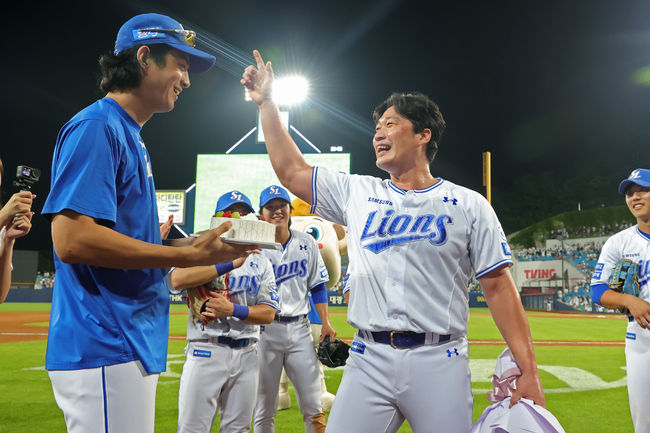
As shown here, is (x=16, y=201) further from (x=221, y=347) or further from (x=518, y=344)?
(x=518, y=344)

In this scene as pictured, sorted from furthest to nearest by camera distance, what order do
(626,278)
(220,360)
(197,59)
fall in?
(626,278)
(220,360)
(197,59)

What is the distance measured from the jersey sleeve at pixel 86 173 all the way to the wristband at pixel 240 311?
86.8 inches

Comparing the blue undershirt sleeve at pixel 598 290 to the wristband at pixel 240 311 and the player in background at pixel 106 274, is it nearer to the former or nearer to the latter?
the wristband at pixel 240 311

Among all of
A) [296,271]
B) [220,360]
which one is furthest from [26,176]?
[296,271]

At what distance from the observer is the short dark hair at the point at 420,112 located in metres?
2.74

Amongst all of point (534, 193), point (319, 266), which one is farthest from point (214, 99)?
point (534, 193)

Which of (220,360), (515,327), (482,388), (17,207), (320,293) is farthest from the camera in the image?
(482,388)

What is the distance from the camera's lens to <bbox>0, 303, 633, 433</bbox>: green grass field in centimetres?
557

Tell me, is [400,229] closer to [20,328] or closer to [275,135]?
[275,135]

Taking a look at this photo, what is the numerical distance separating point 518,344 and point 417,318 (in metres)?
0.47

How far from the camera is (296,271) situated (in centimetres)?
494

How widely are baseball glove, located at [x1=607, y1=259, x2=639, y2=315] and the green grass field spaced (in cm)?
213

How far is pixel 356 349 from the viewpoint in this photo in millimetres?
2490

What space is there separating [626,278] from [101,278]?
3928mm
